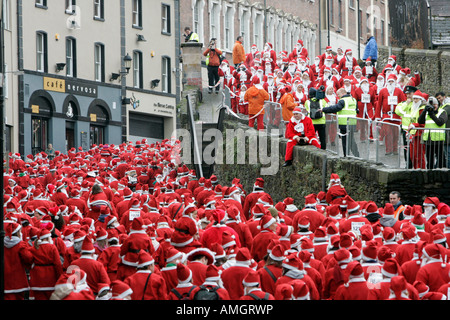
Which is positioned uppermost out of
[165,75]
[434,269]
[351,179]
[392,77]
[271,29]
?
[271,29]

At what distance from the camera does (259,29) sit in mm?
59312

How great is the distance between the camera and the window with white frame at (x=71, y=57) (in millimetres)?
45406

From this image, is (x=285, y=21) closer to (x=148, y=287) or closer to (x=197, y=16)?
(x=197, y=16)

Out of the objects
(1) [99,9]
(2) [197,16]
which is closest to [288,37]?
(2) [197,16]

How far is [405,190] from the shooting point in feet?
61.7

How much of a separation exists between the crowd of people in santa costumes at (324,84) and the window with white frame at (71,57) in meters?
11.6

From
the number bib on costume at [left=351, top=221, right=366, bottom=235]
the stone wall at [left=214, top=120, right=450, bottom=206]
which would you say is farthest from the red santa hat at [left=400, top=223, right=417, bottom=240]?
the stone wall at [left=214, top=120, right=450, bottom=206]

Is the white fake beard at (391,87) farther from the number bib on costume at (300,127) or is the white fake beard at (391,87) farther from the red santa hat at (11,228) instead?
the red santa hat at (11,228)

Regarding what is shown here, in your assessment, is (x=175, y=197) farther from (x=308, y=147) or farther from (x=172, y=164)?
(x=172, y=164)

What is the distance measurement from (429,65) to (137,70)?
18.3m

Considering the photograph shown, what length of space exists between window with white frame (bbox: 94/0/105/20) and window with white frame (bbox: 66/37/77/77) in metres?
2.34

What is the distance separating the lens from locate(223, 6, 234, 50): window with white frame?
5562cm

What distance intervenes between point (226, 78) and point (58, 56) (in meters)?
13.6
